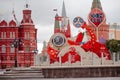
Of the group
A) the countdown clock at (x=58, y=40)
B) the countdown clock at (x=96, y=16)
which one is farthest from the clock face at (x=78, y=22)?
the countdown clock at (x=58, y=40)

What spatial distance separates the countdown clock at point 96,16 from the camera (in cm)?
6812

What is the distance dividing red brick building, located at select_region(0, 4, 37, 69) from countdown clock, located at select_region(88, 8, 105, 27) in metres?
42.1

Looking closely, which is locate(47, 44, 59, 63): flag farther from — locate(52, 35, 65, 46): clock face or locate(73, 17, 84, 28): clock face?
locate(73, 17, 84, 28): clock face

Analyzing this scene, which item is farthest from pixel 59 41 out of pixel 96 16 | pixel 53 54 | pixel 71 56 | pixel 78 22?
pixel 96 16

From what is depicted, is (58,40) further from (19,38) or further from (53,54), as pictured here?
(19,38)

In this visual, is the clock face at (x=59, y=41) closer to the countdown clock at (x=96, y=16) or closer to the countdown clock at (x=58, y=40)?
the countdown clock at (x=58, y=40)

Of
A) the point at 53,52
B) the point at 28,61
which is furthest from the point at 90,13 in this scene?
the point at 28,61

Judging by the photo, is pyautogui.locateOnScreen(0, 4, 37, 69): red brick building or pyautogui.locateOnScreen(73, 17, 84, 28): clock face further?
pyautogui.locateOnScreen(0, 4, 37, 69): red brick building

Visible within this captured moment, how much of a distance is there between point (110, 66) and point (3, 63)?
5465cm

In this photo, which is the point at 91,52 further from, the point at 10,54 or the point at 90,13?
the point at 10,54

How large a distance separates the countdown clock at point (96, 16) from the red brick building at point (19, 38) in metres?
42.1

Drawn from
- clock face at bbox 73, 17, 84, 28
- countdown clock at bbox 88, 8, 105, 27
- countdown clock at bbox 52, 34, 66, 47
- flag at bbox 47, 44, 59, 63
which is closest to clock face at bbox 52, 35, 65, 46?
countdown clock at bbox 52, 34, 66, 47

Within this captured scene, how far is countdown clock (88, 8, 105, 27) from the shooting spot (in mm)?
68125

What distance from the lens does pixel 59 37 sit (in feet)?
224
